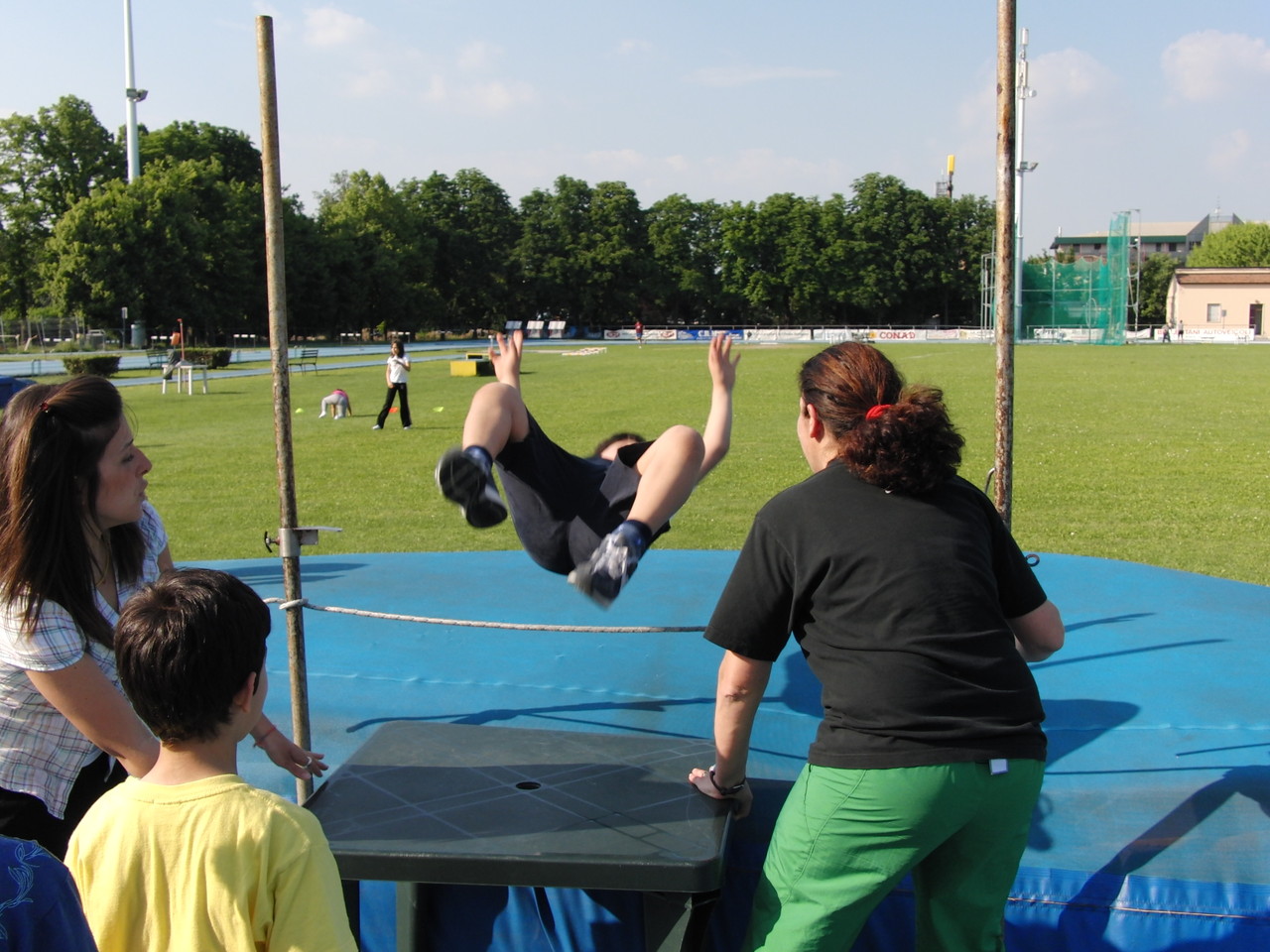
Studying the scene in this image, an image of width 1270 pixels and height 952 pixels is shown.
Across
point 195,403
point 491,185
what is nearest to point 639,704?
point 195,403

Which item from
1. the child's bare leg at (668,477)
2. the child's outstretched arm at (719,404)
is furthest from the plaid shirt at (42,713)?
the child's outstretched arm at (719,404)

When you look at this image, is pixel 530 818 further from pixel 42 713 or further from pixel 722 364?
pixel 722 364

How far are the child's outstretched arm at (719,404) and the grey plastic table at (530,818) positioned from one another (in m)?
1.10

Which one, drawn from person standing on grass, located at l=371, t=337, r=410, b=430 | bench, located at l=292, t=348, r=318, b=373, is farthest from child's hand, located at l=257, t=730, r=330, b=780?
bench, located at l=292, t=348, r=318, b=373

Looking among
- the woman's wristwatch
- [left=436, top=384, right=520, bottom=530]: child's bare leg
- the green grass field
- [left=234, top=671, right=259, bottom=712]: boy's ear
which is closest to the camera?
[left=234, top=671, right=259, bottom=712]: boy's ear

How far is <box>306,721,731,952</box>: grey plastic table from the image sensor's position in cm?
218

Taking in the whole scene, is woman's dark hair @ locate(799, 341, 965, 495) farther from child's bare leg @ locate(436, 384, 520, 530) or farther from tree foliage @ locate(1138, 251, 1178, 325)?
tree foliage @ locate(1138, 251, 1178, 325)

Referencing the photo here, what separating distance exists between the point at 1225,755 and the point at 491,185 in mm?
77326

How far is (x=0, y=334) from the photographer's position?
4484 centimetres

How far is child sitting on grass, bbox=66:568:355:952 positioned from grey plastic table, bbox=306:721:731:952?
0.62 meters

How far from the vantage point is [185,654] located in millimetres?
1639

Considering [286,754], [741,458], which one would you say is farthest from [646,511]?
[741,458]

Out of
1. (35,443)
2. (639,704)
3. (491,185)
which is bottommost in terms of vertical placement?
(639,704)

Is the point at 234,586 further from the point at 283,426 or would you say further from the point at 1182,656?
the point at 1182,656
